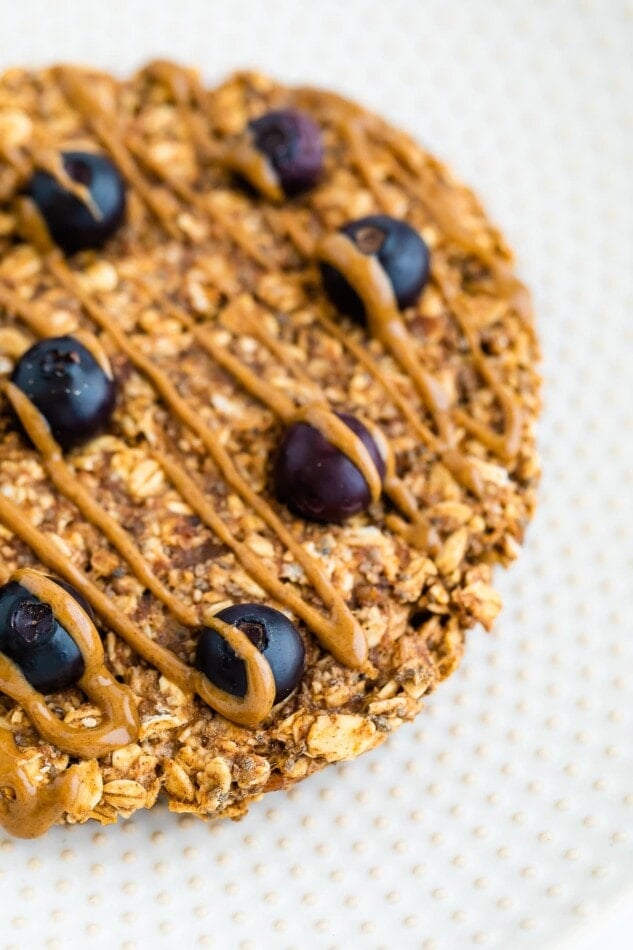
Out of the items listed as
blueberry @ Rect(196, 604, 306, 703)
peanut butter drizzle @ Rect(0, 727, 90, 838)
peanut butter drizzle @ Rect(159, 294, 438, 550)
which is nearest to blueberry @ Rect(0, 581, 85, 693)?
peanut butter drizzle @ Rect(0, 727, 90, 838)

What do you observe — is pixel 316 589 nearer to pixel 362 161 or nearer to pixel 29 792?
pixel 29 792

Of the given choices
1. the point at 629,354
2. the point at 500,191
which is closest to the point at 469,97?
the point at 500,191

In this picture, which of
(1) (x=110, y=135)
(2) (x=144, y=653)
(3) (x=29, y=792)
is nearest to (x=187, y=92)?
(1) (x=110, y=135)

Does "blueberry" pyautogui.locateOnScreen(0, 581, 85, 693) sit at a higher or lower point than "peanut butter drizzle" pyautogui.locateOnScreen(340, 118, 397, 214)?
lower

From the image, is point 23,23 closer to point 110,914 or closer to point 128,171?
point 128,171

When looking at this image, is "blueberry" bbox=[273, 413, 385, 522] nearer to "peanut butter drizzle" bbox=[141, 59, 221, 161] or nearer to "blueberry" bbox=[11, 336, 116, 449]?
"blueberry" bbox=[11, 336, 116, 449]
